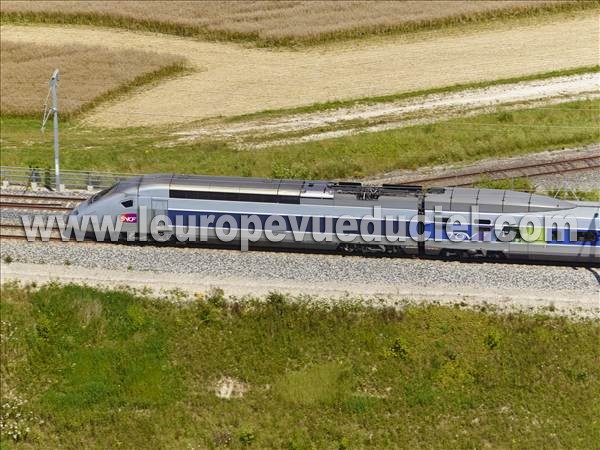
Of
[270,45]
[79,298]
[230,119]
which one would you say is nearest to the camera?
[79,298]

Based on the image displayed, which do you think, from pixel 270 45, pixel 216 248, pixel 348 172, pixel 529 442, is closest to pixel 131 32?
pixel 270 45

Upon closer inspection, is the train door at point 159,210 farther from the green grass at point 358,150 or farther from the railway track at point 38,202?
the green grass at point 358,150

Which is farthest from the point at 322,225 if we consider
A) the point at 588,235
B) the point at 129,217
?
the point at 588,235

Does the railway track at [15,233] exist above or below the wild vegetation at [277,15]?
below

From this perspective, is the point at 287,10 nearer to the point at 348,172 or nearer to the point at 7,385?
the point at 348,172

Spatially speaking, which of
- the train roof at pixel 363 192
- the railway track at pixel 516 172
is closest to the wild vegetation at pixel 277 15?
the railway track at pixel 516 172

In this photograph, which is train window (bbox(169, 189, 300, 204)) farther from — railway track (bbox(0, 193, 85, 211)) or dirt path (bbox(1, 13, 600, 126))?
dirt path (bbox(1, 13, 600, 126))

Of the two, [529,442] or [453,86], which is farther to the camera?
[453,86]
